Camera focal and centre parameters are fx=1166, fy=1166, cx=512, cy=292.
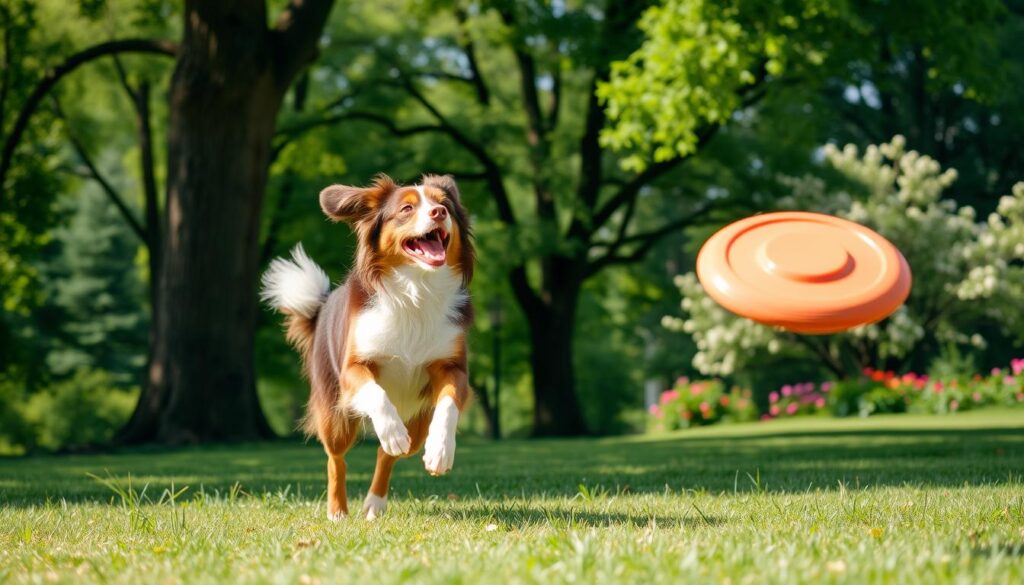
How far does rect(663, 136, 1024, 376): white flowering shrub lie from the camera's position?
85.8 ft

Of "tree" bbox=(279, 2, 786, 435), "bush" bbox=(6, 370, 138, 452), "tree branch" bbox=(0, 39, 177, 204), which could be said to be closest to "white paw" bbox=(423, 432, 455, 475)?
"tree branch" bbox=(0, 39, 177, 204)

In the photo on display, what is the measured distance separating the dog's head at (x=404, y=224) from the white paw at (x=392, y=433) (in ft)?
2.53

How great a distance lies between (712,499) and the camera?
659cm

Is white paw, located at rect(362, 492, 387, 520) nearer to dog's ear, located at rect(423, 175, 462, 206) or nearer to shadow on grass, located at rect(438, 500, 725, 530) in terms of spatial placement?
shadow on grass, located at rect(438, 500, 725, 530)

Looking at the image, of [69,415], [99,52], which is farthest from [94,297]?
[99,52]

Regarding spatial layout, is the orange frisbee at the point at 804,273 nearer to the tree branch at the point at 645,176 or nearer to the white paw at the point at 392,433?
the white paw at the point at 392,433

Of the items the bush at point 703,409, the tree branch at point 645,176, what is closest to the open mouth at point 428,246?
the tree branch at point 645,176

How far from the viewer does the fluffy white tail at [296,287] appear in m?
7.09

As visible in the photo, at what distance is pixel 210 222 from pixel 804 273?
33.4ft

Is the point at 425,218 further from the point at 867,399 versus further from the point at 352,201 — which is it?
the point at 867,399

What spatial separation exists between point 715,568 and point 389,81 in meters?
22.6

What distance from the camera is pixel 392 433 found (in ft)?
18.5

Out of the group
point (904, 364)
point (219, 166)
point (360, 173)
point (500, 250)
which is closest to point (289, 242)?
point (360, 173)

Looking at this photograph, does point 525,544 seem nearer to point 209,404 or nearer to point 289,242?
point 209,404
